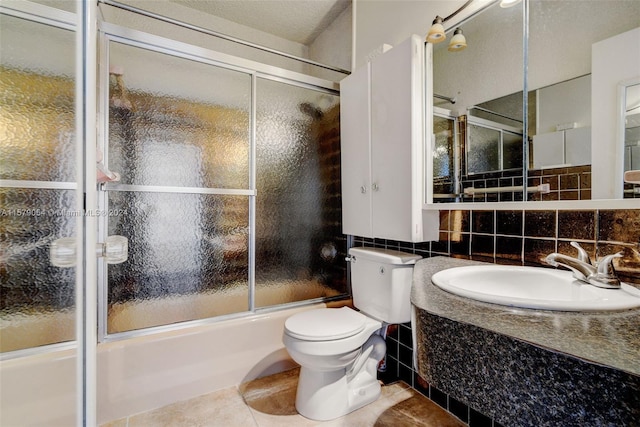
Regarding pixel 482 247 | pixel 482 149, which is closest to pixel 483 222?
pixel 482 247

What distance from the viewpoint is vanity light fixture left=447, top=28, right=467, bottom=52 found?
1460 mm

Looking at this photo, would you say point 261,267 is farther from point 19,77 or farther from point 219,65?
point 19,77

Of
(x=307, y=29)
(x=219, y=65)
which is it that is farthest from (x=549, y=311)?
(x=307, y=29)

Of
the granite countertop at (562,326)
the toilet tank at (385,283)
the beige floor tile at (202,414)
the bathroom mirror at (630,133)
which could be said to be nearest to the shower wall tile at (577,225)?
the bathroom mirror at (630,133)

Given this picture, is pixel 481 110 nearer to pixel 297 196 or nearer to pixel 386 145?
pixel 386 145

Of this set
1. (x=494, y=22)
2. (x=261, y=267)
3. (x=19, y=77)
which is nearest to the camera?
(x=19, y=77)

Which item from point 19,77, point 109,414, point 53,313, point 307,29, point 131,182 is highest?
point 307,29

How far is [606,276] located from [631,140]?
1.53ft

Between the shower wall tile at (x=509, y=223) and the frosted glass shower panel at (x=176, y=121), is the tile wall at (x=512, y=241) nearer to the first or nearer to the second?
the shower wall tile at (x=509, y=223)

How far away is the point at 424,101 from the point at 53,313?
1.81m

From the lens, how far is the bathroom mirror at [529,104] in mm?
1028

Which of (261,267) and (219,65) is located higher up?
(219,65)

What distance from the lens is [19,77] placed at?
39.0 inches

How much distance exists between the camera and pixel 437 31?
1.48m
